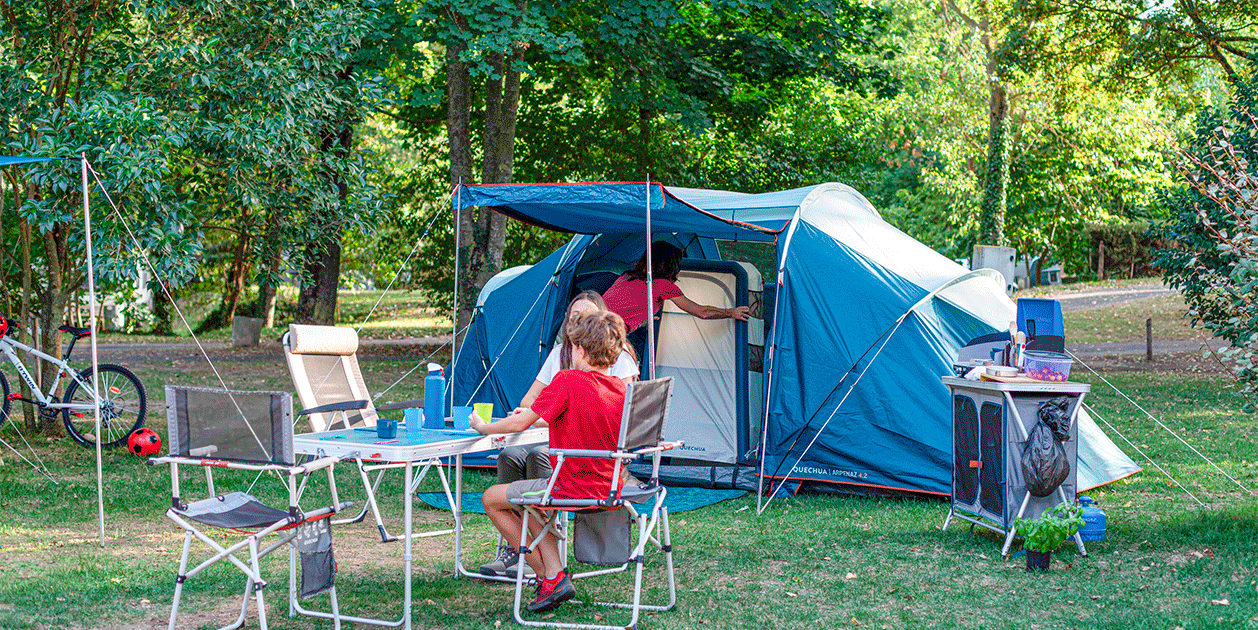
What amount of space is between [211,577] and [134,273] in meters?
2.75

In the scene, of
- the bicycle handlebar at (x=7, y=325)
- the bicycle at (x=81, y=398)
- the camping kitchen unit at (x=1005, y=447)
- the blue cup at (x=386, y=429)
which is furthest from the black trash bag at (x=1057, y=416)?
the bicycle handlebar at (x=7, y=325)

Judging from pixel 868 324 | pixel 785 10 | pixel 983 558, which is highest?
pixel 785 10

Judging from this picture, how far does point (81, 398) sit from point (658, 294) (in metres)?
4.54

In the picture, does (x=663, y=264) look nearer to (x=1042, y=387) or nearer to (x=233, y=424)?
(x=1042, y=387)

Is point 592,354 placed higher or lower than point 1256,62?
lower

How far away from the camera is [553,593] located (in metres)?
4.04

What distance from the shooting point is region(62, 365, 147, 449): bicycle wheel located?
782 cm

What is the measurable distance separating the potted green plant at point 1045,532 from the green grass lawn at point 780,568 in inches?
3.3

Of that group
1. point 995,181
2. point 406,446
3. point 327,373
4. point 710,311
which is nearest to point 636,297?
point 710,311

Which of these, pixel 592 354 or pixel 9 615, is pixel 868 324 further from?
pixel 9 615

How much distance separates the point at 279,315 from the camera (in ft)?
68.2

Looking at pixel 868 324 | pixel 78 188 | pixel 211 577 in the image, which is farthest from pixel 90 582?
pixel 868 324

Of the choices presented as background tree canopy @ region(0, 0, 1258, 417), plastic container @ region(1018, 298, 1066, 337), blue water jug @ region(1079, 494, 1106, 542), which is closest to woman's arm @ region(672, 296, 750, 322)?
background tree canopy @ region(0, 0, 1258, 417)

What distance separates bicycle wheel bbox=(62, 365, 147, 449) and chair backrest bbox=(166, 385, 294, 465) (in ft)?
14.9
